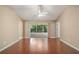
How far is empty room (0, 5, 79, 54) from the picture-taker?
10.8 feet

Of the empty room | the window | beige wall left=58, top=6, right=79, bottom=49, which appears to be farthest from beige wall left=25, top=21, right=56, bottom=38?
beige wall left=58, top=6, right=79, bottom=49

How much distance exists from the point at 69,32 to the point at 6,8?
1759mm

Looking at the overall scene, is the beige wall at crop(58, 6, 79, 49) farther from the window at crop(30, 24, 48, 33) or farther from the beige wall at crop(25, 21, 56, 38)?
the window at crop(30, 24, 48, 33)

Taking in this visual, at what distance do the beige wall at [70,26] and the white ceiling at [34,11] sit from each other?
0.62ft

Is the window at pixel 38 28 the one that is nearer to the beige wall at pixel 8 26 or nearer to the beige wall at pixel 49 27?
the beige wall at pixel 49 27

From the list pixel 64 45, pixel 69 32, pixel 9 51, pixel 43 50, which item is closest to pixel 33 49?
pixel 43 50

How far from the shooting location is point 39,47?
11.5 ft

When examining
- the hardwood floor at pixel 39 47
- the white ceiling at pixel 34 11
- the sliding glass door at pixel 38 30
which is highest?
the white ceiling at pixel 34 11

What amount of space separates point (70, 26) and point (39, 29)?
847 mm

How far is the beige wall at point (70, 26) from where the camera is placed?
3428 millimetres

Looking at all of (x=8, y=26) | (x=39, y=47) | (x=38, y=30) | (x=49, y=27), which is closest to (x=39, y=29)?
(x=38, y=30)

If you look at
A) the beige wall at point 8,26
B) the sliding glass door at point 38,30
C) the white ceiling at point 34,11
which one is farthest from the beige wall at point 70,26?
the beige wall at point 8,26

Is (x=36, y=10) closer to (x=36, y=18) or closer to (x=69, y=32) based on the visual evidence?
(x=36, y=18)
